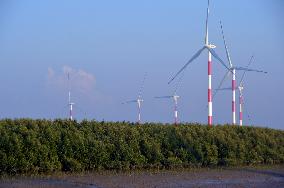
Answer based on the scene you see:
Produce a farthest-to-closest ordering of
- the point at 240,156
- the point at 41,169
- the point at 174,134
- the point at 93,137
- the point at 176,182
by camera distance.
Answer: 1. the point at 240,156
2. the point at 174,134
3. the point at 93,137
4. the point at 41,169
5. the point at 176,182

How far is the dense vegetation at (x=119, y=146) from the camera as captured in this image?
18609 millimetres

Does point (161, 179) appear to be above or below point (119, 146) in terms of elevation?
below

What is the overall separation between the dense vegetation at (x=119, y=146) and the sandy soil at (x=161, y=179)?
706 mm

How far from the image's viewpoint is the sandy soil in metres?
16.3

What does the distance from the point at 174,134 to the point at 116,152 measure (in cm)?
325

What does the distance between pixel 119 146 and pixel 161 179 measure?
2.96 metres

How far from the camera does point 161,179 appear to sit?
18297mm

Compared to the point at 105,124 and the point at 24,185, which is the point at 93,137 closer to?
the point at 105,124

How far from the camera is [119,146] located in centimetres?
2080

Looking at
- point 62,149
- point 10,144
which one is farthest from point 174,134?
point 10,144

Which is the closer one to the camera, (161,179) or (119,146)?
(161,179)

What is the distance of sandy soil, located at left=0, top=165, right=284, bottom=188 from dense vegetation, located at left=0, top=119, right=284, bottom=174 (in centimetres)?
71

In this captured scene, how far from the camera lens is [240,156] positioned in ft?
82.2

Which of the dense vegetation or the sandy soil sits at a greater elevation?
the dense vegetation
